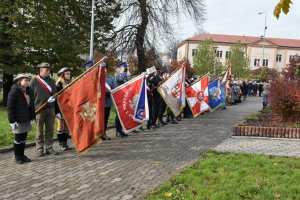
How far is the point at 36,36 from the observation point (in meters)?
19.3

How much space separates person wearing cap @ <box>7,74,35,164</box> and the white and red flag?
102 inches

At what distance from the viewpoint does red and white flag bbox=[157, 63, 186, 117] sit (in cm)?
1287

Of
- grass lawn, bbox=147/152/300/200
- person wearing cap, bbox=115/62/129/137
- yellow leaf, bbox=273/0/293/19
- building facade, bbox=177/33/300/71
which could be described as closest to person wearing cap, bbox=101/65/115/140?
person wearing cap, bbox=115/62/129/137

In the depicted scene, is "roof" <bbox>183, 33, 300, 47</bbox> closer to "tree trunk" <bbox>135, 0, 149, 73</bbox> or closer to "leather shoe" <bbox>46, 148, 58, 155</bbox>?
"tree trunk" <bbox>135, 0, 149, 73</bbox>

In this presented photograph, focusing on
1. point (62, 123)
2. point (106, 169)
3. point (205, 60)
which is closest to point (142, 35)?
point (62, 123)

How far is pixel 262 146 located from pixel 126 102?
343 cm

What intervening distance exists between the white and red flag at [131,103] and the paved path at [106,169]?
A: 519mm

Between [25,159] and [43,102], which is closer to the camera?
[25,159]

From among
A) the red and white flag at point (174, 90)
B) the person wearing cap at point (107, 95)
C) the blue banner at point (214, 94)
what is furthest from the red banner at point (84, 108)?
the blue banner at point (214, 94)

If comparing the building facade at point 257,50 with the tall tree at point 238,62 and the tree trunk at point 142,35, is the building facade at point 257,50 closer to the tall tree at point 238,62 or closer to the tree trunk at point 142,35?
the tall tree at point 238,62

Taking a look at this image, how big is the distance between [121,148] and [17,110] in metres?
2.61

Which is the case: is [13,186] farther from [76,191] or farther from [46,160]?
[46,160]

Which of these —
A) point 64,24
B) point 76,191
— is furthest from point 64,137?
point 64,24

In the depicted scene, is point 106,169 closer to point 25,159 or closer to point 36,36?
point 25,159
